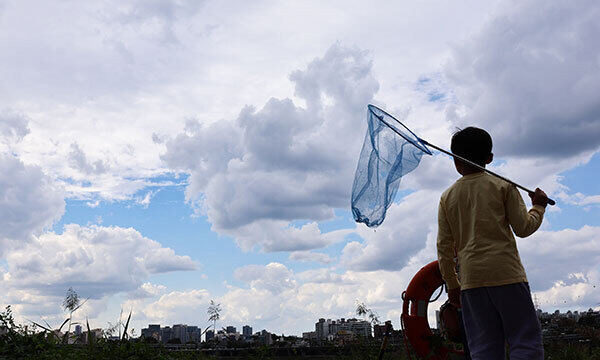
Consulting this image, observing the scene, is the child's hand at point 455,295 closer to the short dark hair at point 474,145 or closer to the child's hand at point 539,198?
the child's hand at point 539,198

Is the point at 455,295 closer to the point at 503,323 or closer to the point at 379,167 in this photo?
the point at 503,323

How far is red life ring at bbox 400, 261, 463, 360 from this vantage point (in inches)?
214

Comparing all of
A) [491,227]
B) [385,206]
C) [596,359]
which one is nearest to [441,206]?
[491,227]

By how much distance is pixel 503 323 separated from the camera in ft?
11.1

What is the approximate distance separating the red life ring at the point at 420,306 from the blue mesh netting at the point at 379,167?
116 cm

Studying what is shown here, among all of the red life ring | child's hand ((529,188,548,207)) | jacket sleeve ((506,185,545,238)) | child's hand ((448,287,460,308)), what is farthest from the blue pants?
the red life ring

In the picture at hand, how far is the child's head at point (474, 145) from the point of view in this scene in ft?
12.3

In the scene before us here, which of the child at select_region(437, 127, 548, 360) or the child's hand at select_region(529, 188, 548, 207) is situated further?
the child's hand at select_region(529, 188, 548, 207)

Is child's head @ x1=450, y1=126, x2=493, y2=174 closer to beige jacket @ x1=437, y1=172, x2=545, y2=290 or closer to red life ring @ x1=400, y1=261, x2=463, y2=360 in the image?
→ beige jacket @ x1=437, y1=172, x2=545, y2=290

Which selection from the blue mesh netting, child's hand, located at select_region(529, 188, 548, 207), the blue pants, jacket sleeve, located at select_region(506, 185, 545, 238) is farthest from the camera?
the blue mesh netting

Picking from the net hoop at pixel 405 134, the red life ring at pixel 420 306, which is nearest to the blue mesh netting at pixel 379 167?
the net hoop at pixel 405 134

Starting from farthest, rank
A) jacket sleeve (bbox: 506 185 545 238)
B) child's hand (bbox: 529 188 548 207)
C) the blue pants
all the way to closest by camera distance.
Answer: child's hand (bbox: 529 188 548 207) < jacket sleeve (bbox: 506 185 545 238) < the blue pants

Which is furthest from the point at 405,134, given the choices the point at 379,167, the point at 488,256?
the point at 488,256

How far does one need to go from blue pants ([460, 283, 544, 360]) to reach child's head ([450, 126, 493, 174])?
89 cm
